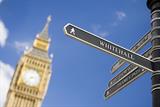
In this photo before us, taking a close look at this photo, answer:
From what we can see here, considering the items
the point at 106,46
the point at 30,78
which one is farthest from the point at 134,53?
the point at 30,78

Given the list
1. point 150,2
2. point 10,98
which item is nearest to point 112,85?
point 150,2

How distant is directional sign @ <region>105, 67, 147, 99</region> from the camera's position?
5.42 metres

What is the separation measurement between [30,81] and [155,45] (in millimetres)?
70785

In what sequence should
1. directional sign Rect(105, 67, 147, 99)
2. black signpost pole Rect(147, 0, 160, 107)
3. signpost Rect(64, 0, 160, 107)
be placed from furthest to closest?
directional sign Rect(105, 67, 147, 99) → signpost Rect(64, 0, 160, 107) → black signpost pole Rect(147, 0, 160, 107)

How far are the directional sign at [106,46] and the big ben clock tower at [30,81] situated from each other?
69263mm

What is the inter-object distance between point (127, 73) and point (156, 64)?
22.9 inches

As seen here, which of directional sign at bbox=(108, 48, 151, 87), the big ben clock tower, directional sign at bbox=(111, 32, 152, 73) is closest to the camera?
Answer: directional sign at bbox=(108, 48, 151, 87)

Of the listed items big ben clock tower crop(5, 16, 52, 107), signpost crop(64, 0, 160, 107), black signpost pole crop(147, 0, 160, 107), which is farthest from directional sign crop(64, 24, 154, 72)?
big ben clock tower crop(5, 16, 52, 107)

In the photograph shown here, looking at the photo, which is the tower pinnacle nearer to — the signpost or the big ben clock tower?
the big ben clock tower

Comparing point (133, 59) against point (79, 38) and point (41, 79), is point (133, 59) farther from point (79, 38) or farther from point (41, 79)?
point (41, 79)

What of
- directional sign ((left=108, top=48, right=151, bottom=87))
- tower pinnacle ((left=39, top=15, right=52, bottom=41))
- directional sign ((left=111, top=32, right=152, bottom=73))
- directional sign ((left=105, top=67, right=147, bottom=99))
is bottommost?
directional sign ((left=105, top=67, right=147, bottom=99))

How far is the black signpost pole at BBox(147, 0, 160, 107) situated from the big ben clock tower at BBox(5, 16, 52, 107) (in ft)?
227

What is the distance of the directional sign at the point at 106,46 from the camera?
5.19 metres

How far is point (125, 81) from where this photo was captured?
219 inches
